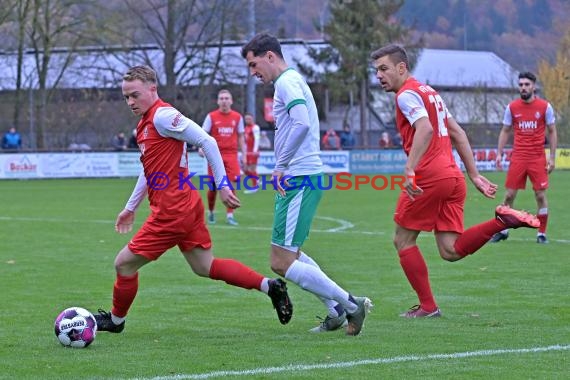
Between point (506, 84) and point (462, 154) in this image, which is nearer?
point (462, 154)

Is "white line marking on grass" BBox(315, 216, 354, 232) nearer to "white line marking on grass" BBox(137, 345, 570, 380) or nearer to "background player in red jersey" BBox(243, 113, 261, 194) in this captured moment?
"background player in red jersey" BBox(243, 113, 261, 194)

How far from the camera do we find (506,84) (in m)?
68.3

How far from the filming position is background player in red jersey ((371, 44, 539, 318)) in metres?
8.05

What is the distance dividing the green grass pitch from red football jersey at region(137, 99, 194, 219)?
876 mm

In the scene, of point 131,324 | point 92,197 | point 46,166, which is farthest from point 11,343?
point 46,166

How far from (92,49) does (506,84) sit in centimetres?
2764

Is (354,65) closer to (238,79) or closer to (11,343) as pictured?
(238,79)

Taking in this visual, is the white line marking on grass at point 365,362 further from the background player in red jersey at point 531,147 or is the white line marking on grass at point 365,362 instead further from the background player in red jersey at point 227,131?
the background player in red jersey at point 227,131

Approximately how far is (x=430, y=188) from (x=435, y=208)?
18 cm

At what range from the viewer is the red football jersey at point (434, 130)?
804 cm

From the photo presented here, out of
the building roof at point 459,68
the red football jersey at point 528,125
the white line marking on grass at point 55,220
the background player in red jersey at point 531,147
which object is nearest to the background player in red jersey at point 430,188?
the background player in red jersey at point 531,147

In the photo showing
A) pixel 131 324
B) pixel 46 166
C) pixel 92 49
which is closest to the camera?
pixel 131 324

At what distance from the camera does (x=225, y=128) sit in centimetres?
1908

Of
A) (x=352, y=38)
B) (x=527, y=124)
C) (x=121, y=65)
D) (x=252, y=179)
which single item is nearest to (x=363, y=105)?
(x=352, y=38)
